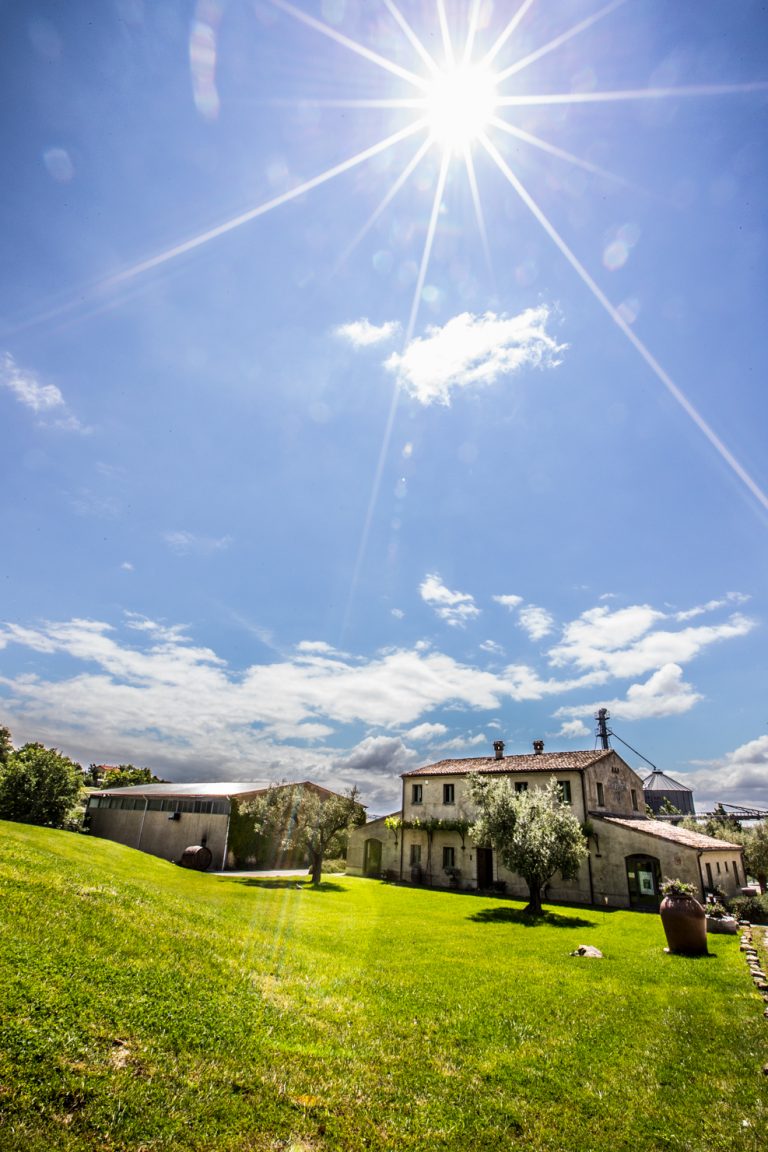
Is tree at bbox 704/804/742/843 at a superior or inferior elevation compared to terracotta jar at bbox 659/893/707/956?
superior

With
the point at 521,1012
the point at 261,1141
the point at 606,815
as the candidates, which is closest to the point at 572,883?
the point at 606,815

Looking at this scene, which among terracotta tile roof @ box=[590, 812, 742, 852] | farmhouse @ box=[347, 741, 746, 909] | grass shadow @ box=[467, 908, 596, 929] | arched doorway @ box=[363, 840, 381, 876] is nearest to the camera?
grass shadow @ box=[467, 908, 596, 929]

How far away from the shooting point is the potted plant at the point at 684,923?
17.6 m

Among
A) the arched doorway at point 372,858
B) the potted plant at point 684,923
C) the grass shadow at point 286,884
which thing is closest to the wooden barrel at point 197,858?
the grass shadow at point 286,884

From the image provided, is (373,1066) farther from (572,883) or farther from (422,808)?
(422,808)

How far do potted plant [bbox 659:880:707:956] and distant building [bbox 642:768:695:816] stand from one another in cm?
6577

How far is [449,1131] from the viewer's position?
20.3 feet

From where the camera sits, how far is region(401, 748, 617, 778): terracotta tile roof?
38062 millimetres

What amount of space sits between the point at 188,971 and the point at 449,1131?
568cm

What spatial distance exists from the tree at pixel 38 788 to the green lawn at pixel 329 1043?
4038 cm

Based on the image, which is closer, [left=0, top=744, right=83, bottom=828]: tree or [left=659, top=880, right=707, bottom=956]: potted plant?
[left=659, top=880, right=707, bottom=956]: potted plant

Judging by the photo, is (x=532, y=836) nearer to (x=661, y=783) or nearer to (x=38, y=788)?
(x=38, y=788)

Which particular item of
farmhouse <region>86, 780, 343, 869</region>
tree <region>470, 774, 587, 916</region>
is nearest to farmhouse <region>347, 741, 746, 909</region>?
tree <region>470, 774, 587, 916</region>

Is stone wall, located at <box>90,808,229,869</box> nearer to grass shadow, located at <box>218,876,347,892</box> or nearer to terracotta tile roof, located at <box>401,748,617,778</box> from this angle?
grass shadow, located at <box>218,876,347,892</box>
